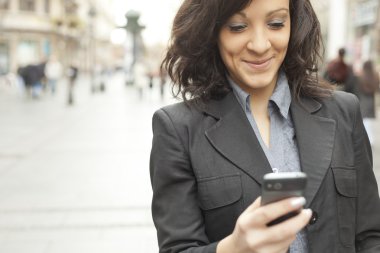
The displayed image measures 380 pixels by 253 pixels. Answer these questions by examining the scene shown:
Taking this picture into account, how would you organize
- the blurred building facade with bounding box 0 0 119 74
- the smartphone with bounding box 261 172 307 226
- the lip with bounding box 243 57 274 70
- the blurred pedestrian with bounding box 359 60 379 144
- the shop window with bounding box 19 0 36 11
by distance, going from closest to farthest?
the smartphone with bounding box 261 172 307 226 < the lip with bounding box 243 57 274 70 < the blurred pedestrian with bounding box 359 60 379 144 < the blurred building facade with bounding box 0 0 119 74 < the shop window with bounding box 19 0 36 11

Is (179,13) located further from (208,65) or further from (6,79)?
(6,79)

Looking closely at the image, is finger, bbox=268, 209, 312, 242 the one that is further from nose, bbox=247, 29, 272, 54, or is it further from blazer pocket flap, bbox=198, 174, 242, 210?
nose, bbox=247, 29, 272, 54

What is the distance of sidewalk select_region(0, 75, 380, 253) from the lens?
4969mm

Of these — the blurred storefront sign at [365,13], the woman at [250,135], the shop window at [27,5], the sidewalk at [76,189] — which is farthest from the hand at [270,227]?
the shop window at [27,5]

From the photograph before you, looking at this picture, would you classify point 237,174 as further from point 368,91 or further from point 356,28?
point 356,28

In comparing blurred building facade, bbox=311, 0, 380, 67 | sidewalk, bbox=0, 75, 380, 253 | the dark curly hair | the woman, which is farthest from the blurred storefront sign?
the woman

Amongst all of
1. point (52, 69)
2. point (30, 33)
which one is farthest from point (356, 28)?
point (30, 33)

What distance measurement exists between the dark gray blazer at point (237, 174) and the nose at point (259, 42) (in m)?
0.19

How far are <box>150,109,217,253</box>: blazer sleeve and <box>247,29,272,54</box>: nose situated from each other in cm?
30

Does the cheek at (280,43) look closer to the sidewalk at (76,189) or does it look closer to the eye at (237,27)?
the eye at (237,27)

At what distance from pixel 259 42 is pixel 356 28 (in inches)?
1043

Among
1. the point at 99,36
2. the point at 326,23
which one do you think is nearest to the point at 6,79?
the point at 326,23

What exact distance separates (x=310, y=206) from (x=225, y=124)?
1.04 feet

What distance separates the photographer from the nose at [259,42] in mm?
1492
